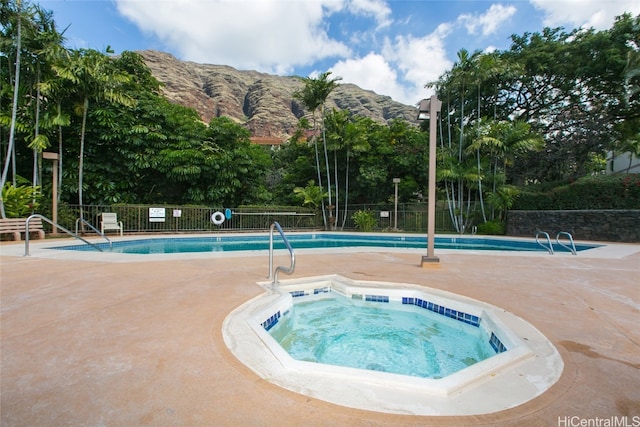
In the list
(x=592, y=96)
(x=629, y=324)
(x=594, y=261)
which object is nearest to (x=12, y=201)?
(x=629, y=324)

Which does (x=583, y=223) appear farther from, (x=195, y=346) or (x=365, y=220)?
(x=195, y=346)

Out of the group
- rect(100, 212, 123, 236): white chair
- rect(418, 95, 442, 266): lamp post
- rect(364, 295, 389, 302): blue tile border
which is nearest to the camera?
rect(364, 295, 389, 302): blue tile border

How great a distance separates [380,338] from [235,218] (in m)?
12.9

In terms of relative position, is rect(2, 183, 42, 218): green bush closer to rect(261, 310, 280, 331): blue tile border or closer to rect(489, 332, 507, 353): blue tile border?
rect(261, 310, 280, 331): blue tile border

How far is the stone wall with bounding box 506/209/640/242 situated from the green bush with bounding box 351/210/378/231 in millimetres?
6212

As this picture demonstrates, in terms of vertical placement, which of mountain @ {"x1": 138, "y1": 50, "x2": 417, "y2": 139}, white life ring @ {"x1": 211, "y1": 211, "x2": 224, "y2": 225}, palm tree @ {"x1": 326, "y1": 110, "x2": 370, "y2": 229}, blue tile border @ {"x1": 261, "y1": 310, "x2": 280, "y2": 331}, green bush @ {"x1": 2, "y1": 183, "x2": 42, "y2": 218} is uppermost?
mountain @ {"x1": 138, "y1": 50, "x2": 417, "y2": 139}

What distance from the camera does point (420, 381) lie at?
177 centimetres

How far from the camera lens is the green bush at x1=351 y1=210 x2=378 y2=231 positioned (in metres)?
16.5

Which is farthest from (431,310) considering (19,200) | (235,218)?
(235,218)

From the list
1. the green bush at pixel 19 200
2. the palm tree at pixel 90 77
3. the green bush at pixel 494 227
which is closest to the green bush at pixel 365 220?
the green bush at pixel 494 227

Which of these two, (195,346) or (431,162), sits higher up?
(431,162)

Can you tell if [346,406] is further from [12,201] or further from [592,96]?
[592,96]

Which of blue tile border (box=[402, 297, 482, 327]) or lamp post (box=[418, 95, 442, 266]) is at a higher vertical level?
lamp post (box=[418, 95, 442, 266])

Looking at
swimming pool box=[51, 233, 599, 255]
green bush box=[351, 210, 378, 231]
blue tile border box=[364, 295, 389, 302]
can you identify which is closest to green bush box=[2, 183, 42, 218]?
swimming pool box=[51, 233, 599, 255]
